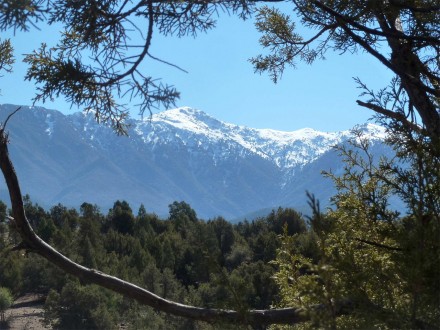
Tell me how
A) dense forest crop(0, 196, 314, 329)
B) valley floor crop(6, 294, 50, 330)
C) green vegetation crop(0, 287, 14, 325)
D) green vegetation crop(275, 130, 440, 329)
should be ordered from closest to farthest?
1. green vegetation crop(275, 130, 440, 329)
2. dense forest crop(0, 196, 314, 329)
3. valley floor crop(6, 294, 50, 330)
4. green vegetation crop(0, 287, 14, 325)

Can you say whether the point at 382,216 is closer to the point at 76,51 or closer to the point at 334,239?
the point at 334,239

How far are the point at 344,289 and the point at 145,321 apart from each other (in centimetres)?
2015

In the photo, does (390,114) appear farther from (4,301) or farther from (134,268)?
(4,301)

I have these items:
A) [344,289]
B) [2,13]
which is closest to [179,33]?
[2,13]

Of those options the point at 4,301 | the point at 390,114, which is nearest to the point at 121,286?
the point at 390,114

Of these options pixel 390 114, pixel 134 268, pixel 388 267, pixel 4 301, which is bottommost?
pixel 4 301

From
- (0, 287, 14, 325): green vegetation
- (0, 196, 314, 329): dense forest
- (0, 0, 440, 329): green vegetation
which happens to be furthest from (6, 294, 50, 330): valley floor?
(0, 0, 440, 329): green vegetation

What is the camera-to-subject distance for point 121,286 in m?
3.08

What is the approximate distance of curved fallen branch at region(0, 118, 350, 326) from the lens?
2836 millimetres

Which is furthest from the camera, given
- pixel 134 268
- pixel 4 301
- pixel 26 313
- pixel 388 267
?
pixel 26 313

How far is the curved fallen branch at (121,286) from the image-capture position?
2836mm

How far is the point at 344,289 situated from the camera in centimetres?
261

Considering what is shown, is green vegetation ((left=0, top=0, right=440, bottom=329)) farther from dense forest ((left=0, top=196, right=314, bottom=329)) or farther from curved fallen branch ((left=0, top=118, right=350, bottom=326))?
dense forest ((left=0, top=196, right=314, bottom=329))

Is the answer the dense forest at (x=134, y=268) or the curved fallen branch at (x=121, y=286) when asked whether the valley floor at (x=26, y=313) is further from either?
the curved fallen branch at (x=121, y=286)
